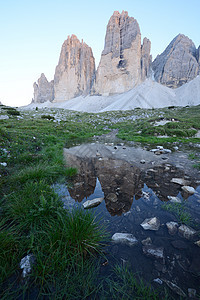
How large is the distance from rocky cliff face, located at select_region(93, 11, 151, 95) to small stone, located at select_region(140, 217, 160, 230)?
94.6 m

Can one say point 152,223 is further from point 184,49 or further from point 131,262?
point 184,49

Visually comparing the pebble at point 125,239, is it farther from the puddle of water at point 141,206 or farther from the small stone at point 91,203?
the small stone at point 91,203

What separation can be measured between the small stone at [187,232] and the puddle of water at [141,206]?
59 mm

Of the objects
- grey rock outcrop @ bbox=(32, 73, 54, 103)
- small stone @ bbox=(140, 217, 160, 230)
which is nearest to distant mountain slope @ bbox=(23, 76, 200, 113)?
small stone @ bbox=(140, 217, 160, 230)

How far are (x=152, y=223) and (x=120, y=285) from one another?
3.79 ft

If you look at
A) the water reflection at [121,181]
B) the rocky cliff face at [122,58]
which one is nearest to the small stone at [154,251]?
the water reflection at [121,181]

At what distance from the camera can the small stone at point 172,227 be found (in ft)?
7.11

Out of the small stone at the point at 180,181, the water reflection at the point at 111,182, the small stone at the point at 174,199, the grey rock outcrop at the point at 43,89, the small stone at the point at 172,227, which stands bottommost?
the water reflection at the point at 111,182

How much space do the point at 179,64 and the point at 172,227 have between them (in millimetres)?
129922

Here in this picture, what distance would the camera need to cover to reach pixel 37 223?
6.92ft

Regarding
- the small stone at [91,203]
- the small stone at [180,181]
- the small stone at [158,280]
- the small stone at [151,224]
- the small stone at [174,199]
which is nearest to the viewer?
the small stone at [158,280]

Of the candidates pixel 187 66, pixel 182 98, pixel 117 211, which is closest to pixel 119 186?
pixel 117 211

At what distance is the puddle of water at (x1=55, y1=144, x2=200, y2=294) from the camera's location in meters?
1.65

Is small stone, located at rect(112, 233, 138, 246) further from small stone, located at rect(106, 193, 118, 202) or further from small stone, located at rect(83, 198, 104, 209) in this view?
small stone, located at rect(106, 193, 118, 202)
